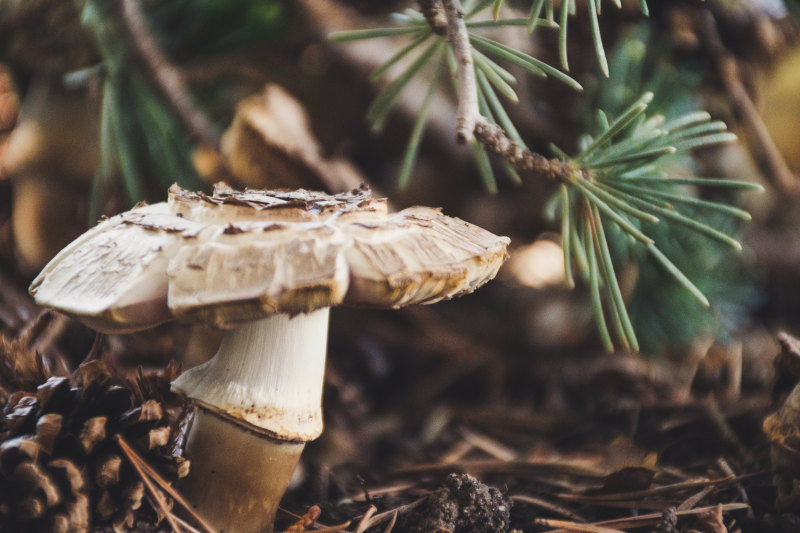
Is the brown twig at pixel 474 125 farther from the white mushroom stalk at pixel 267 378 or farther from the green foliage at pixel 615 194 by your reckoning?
the white mushroom stalk at pixel 267 378

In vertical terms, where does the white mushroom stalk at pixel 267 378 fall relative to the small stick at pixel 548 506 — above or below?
above

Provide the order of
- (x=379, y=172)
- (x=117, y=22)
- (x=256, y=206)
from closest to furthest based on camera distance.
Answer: (x=256, y=206)
(x=117, y=22)
(x=379, y=172)

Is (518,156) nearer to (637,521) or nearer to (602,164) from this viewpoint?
(602,164)

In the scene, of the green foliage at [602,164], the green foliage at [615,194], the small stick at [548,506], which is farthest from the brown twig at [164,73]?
the small stick at [548,506]

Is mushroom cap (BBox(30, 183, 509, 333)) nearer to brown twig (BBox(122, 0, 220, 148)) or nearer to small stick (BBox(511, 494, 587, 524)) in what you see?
small stick (BBox(511, 494, 587, 524))

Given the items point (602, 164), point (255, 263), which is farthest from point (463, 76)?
point (255, 263)

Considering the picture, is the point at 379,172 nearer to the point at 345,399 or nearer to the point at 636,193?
the point at 345,399

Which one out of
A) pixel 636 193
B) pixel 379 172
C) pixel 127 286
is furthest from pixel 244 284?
pixel 379 172
